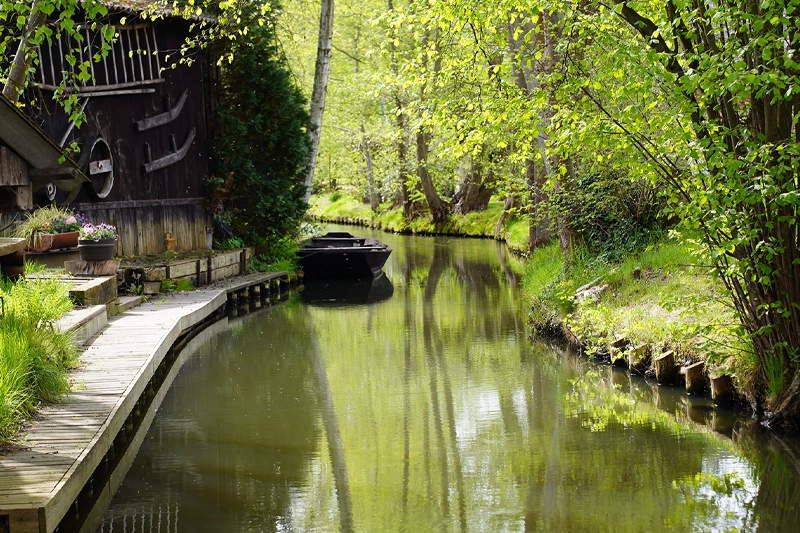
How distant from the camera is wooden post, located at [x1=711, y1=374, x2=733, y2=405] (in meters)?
9.34

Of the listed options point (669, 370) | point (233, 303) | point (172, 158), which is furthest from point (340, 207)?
point (669, 370)

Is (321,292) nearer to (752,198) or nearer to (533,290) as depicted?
(533,290)

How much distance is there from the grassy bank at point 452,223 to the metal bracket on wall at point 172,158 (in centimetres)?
670

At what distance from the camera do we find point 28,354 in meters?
7.93

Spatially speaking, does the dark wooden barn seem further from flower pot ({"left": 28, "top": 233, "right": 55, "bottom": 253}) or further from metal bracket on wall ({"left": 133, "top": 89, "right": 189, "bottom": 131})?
flower pot ({"left": 28, "top": 233, "right": 55, "bottom": 253})

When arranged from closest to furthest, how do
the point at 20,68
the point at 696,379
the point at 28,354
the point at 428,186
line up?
the point at 28,354 < the point at 696,379 < the point at 20,68 < the point at 428,186

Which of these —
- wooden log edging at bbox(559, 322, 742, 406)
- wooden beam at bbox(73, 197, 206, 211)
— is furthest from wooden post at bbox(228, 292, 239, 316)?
wooden log edging at bbox(559, 322, 742, 406)

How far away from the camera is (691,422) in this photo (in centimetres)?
910

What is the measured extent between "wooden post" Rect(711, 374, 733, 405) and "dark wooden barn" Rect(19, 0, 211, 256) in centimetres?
1055

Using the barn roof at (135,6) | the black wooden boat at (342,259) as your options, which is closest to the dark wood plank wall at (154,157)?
the barn roof at (135,6)

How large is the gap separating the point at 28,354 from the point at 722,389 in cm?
665

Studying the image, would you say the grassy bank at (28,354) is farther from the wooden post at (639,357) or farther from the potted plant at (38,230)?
the wooden post at (639,357)

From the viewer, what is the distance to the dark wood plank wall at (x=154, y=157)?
1667 cm

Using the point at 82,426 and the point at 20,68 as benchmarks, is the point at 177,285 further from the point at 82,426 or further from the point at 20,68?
the point at 82,426
